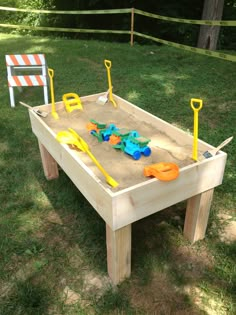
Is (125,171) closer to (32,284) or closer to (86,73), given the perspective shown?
(32,284)

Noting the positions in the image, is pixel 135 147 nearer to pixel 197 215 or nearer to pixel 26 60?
pixel 197 215

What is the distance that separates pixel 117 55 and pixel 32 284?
5.60 metres

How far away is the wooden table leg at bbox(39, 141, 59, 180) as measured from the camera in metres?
2.73

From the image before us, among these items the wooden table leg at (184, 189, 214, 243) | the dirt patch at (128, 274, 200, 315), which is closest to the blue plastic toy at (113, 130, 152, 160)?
the wooden table leg at (184, 189, 214, 243)

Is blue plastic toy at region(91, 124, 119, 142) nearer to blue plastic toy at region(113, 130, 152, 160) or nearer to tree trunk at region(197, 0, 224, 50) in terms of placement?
blue plastic toy at region(113, 130, 152, 160)

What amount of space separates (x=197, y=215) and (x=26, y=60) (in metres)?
3.27

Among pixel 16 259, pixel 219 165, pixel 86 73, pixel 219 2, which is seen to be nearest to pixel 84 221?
pixel 16 259

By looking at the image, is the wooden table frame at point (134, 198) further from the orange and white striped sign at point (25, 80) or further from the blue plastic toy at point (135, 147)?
the orange and white striped sign at point (25, 80)

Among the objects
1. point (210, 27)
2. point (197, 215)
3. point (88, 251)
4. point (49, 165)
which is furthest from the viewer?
point (210, 27)

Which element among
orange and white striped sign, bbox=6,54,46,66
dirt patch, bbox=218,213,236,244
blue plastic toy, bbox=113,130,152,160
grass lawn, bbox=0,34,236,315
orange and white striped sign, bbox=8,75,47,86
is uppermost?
blue plastic toy, bbox=113,130,152,160

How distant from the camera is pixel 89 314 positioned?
1755 mm

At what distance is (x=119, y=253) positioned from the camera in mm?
1767

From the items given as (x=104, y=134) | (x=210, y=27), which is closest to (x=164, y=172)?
(x=104, y=134)

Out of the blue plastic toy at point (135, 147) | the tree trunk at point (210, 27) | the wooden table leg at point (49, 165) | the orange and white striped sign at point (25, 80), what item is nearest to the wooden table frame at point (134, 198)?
the blue plastic toy at point (135, 147)
